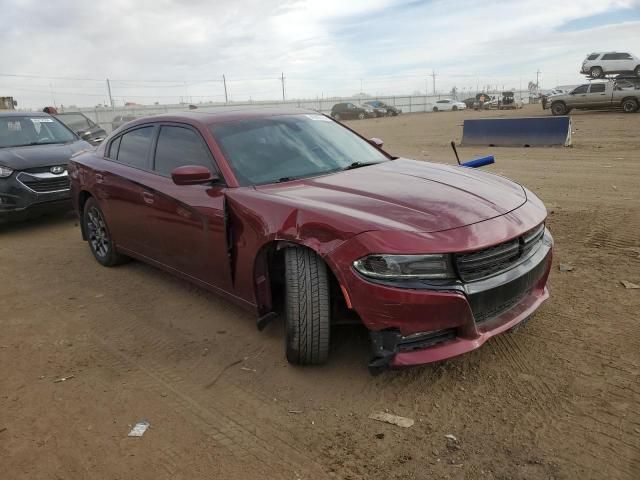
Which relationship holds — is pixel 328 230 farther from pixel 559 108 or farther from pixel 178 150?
pixel 559 108

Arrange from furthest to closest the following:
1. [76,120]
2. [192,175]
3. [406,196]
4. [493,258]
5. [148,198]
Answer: [76,120] < [148,198] < [192,175] < [406,196] < [493,258]

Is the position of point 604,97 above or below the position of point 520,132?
above

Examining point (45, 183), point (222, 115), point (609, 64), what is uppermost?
point (609, 64)

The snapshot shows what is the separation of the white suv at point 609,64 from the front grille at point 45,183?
33.4m

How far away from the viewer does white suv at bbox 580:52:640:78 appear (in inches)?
1206

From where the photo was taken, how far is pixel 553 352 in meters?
3.27

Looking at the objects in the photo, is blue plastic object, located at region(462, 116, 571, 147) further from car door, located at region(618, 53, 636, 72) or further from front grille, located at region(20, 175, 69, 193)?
car door, located at region(618, 53, 636, 72)

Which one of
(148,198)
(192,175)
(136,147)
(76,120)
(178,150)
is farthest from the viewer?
(76,120)

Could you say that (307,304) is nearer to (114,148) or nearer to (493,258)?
(493,258)

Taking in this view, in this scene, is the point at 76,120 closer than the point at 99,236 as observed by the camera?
No

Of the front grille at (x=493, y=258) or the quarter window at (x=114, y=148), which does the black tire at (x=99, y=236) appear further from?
the front grille at (x=493, y=258)

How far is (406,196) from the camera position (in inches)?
125

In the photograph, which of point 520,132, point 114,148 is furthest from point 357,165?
point 520,132

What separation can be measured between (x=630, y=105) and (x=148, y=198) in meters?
26.8
